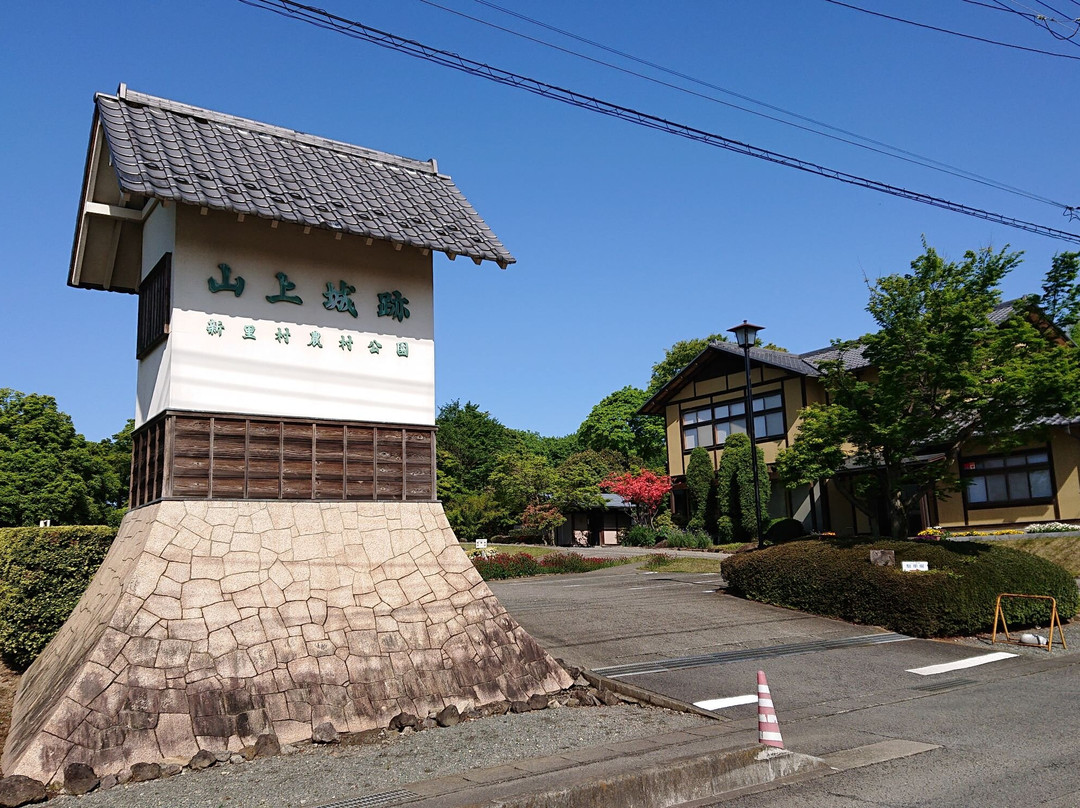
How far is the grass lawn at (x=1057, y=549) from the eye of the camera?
A: 19.7 m

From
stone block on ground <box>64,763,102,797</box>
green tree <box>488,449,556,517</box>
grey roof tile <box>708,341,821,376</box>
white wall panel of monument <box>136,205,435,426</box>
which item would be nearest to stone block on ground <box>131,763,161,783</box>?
stone block on ground <box>64,763,102,797</box>

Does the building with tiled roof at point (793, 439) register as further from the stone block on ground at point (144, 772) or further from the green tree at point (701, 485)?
the stone block on ground at point (144, 772)

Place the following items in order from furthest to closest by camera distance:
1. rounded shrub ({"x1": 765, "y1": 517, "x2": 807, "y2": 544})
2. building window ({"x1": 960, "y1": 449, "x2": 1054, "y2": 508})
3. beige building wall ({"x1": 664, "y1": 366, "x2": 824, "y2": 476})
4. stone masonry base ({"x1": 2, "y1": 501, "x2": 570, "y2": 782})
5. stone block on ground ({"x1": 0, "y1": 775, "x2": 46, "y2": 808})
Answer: beige building wall ({"x1": 664, "y1": 366, "x2": 824, "y2": 476}) → rounded shrub ({"x1": 765, "y1": 517, "x2": 807, "y2": 544}) → building window ({"x1": 960, "y1": 449, "x2": 1054, "y2": 508}) → stone masonry base ({"x1": 2, "y1": 501, "x2": 570, "y2": 782}) → stone block on ground ({"x1": 0, "y1": 775, "x2": 46, "y2": 808})

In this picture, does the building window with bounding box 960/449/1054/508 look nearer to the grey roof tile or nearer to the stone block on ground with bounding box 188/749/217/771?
the grey roof tile

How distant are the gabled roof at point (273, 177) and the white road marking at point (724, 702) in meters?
6.04

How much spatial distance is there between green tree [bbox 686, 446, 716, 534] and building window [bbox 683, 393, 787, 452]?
0.99 metres

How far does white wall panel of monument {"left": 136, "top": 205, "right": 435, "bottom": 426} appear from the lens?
30.2ft

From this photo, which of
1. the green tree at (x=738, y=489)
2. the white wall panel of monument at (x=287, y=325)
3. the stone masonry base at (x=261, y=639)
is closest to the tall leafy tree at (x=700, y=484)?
the green tree at (x=738, y=489)

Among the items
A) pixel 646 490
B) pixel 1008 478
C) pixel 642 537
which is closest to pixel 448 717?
pixel 1008 478

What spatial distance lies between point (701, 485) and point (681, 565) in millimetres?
9582

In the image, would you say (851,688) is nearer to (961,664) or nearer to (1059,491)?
(961,664)

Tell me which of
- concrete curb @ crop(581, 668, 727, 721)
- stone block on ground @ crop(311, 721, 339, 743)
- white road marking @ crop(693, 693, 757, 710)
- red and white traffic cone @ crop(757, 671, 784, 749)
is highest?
red and white traffic cone @ crop(757, 671, 784, 749)

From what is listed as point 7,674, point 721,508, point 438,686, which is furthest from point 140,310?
point 721,508

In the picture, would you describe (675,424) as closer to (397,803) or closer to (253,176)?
(253,176)
